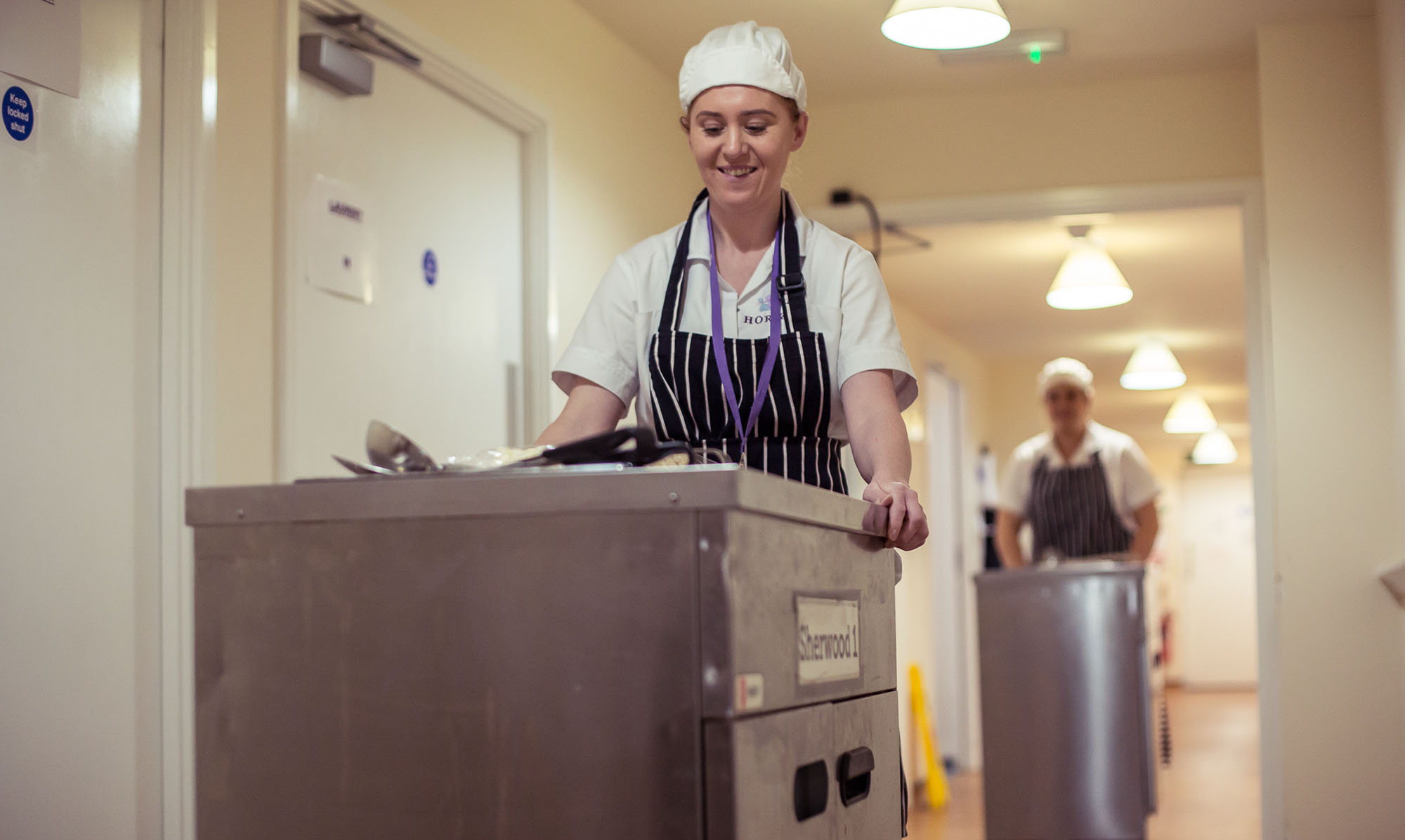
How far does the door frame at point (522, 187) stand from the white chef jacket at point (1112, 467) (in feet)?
8.64

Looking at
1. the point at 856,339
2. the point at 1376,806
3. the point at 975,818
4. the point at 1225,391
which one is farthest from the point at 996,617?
the point at 1225,391

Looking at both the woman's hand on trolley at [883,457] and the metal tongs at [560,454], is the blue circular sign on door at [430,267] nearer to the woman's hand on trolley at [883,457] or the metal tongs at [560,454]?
the woman's hand on trolley at [883,457]

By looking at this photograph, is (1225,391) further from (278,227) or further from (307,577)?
(307,577)

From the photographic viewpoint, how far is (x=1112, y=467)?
5.44 m

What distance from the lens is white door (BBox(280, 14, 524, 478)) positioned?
104 inches

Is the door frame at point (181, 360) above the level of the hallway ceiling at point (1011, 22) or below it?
below

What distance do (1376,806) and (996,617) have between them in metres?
1.18

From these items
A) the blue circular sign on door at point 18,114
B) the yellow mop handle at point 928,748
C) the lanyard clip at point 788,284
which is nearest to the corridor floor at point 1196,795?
the yellow mop handle at point 928,748

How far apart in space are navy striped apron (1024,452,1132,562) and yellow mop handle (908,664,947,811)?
6.22 feet

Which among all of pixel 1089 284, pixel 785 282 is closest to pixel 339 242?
pixel 785 282

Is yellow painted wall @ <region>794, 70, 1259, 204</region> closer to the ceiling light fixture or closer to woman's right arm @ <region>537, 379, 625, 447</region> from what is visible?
the ceiling light fixture

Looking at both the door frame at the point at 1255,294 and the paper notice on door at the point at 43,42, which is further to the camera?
the door frame at the point at 1255,294

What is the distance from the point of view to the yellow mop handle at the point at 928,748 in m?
6.98

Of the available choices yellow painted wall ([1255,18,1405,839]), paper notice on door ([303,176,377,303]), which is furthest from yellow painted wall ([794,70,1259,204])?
paper notice on door ([303,176,377,303])
